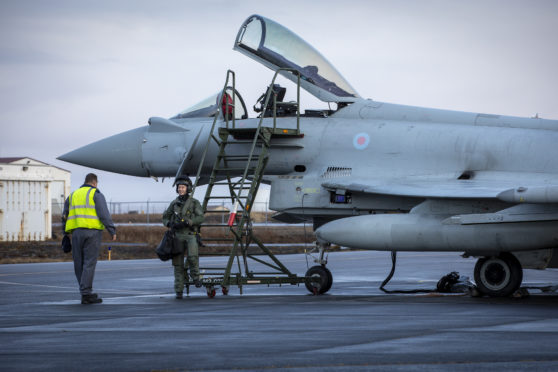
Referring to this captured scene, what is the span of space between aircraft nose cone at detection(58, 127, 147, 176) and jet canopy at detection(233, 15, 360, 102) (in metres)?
2.55

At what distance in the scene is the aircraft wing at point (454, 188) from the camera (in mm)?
10523

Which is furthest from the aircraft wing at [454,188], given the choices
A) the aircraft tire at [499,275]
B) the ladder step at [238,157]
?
the ladder step at [238,157]

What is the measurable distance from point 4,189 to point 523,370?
35767mm

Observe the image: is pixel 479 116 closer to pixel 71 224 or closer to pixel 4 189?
pixel 71 224

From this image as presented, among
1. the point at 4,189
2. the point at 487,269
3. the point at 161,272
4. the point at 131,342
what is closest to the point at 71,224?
the point at 131,342

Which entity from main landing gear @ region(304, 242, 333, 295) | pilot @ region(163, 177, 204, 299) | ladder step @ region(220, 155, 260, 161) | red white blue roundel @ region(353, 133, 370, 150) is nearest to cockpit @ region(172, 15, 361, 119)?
ladder step @ region(220, 155, 260, 161)

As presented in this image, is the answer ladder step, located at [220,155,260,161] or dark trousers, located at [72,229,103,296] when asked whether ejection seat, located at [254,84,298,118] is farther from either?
dark trousers, located at [72,229,103,296]

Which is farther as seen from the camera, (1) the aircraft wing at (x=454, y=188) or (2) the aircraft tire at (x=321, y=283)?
(2) the aircraft tire at (x=321, y=283)

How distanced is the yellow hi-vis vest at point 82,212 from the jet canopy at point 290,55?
3.95m

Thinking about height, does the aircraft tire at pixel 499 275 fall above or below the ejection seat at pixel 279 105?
below

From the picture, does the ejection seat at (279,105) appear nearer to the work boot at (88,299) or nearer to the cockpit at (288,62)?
the cockpit at (288,62)

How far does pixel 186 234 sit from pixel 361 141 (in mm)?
3251

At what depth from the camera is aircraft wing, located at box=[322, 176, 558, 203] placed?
10.5 m

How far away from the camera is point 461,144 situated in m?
12.7
